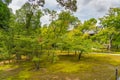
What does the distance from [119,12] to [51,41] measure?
22348mm

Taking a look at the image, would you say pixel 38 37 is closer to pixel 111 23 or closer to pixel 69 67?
pixel 69 67

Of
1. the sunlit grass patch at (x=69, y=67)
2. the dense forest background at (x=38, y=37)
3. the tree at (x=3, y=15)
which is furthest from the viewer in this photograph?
the tree at (x=3, y=15)

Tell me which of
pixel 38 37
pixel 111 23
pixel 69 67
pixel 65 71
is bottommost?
pixel 65 71

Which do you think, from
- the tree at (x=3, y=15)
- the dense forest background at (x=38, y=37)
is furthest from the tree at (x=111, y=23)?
the tree at (x=3, y=15)

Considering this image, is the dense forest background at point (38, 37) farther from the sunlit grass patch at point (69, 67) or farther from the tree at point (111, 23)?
the tree at point (111, 23)

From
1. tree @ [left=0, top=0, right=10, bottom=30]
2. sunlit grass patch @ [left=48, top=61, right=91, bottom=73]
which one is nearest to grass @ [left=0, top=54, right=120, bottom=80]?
sunlit grass patch @ [left=48, top=61, right=91, bottom=73]

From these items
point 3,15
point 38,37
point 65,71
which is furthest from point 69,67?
point 3,15

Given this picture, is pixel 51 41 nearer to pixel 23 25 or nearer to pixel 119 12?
pixel 23 25

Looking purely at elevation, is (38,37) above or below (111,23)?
below

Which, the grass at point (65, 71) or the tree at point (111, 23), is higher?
the tree at point (111, 23)

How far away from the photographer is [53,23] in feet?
94.4

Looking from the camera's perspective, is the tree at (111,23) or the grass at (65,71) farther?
the tree at (111,23)

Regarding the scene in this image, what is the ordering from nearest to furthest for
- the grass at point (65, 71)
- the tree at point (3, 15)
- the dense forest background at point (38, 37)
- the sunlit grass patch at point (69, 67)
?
the grass at point (65, 71), the sunlit grass patch at point (69, 67), the dense forest background at point (38, 37), the tree at point (3, 15)

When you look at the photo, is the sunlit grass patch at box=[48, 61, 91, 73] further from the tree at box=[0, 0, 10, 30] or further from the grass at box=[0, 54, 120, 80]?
the tree at box=[0, 0, 10, 30]
